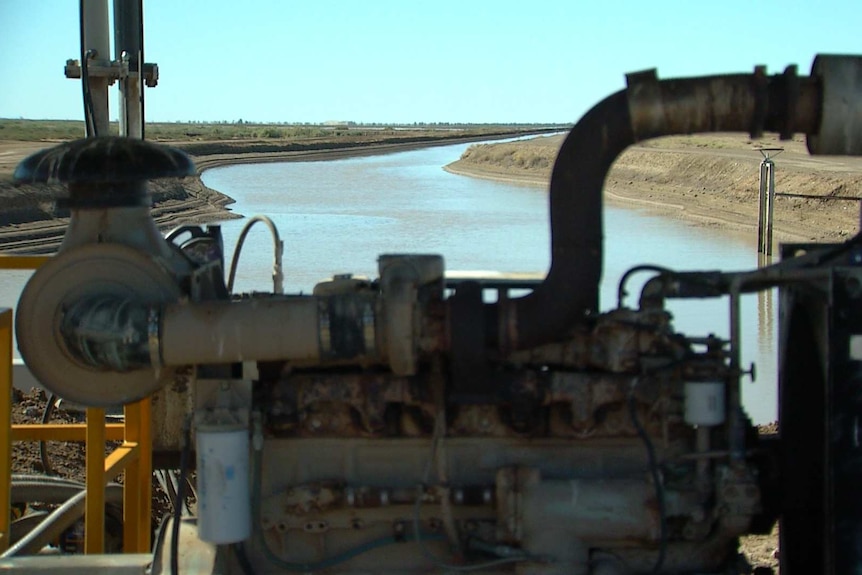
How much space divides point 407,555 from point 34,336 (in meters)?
1.42

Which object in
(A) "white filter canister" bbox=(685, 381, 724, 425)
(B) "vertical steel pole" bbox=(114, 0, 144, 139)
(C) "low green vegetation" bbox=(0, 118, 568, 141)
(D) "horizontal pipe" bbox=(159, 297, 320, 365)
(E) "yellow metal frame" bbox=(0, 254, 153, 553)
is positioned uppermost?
(C) "low green vegetation" bbox=(0, 118, 568, 141)

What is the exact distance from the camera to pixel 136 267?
3605 millimetres

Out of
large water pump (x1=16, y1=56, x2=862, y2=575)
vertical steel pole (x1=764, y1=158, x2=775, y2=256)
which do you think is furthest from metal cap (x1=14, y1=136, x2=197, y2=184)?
vertical steel pole (x1=764, y1=158, x2=775, y2=256)

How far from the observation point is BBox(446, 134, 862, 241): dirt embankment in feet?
67.3

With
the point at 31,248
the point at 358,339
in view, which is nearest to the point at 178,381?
the point at 358,339

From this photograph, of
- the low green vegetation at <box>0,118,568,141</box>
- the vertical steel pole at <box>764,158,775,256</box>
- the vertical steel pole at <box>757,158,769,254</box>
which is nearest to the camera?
the vertical steel pole at <box>764,158,775,256</box>

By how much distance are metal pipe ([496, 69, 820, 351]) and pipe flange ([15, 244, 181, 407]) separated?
1.10 m

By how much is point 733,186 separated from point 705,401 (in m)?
24.0

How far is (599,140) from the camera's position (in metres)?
3.55

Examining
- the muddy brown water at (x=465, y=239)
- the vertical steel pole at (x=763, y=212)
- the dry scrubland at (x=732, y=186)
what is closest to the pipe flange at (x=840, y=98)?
the muddy brown water at (x=465, y=239)

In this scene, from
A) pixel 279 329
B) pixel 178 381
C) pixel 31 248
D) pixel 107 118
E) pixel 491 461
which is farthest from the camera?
pixel 31 248

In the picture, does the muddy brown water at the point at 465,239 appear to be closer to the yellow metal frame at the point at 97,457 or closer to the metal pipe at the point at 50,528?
A: the yellow metal frame at the point at 97,457

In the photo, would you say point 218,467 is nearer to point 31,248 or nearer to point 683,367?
point 683,367

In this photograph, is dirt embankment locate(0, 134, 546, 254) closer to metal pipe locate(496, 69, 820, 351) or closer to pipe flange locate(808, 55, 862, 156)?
metal pipe locate(496, 69, 820, 351)
